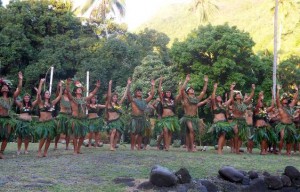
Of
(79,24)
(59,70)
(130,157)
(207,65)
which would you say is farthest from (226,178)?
(79,24)

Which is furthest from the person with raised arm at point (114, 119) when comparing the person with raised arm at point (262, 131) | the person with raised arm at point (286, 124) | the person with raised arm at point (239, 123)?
the person with raised arm at point (286, 124)

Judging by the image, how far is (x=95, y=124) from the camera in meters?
9.50

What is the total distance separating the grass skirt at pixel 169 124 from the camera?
369 inches

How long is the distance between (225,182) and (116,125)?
3.93 metres

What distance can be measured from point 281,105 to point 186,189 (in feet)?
16.6

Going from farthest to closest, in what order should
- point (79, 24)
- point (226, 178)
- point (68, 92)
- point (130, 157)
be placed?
point (79, 24)
point (68, 92)
point (130, 157)
point (226, 178)

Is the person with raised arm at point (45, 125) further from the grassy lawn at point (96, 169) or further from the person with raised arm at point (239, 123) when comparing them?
the person with raised arm at point (239, 123)

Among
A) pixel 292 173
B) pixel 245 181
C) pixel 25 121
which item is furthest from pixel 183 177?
pixel 25 121

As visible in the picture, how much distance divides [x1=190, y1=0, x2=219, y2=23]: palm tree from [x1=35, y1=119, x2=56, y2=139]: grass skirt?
17.5 metres

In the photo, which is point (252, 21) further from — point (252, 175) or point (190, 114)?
point (252, 175)

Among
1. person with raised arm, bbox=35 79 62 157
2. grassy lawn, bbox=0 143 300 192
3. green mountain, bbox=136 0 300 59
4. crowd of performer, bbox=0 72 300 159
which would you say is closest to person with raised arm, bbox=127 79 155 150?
crowd of performer, bbox=0 72 300 159

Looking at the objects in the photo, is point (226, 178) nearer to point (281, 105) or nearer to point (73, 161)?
point (73, 161)

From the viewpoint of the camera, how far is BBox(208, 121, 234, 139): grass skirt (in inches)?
357

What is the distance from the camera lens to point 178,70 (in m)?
19.3
